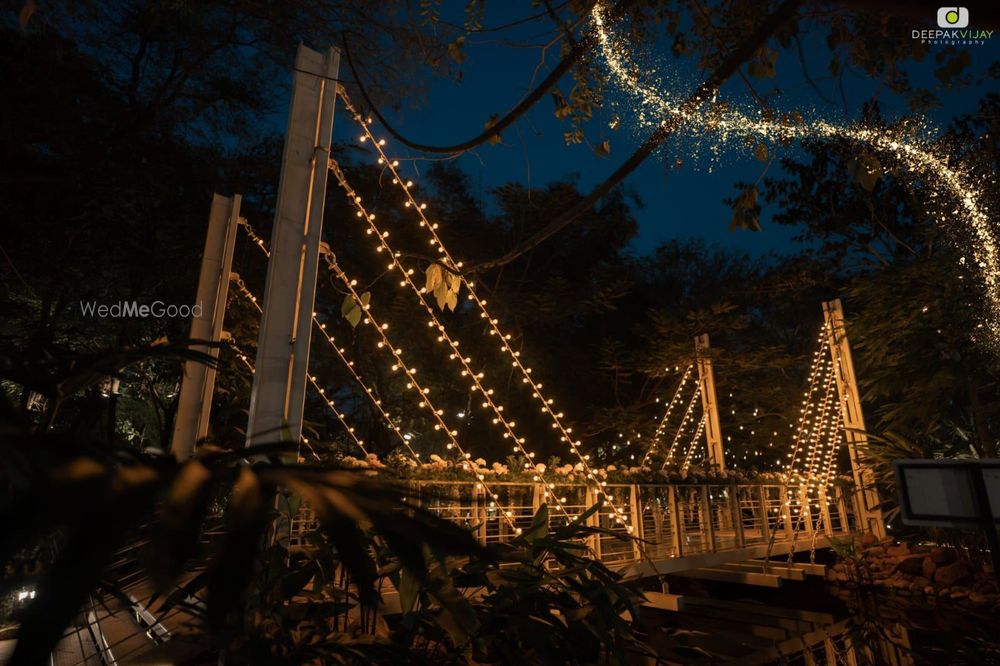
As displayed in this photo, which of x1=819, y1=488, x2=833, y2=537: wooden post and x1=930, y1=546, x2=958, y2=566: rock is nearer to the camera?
x1=930, y1=546, x2=958, y2=566: rock

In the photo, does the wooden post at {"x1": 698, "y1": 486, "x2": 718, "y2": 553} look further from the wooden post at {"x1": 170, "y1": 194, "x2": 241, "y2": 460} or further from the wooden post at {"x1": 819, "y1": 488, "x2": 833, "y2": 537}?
the wooden post at {"x1": 170, "y1": 194, "x2": 241, "y2": 460}

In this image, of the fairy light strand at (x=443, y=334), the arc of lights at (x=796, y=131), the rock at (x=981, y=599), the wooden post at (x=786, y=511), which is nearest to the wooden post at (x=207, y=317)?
the fairy light strand at (x=443, y=334)

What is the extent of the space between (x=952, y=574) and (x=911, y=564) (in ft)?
1.35

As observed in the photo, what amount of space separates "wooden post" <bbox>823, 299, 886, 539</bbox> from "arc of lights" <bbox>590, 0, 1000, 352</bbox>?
4.96ft

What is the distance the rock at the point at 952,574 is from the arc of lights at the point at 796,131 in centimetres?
227

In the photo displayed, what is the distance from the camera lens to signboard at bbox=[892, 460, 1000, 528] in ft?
6.77

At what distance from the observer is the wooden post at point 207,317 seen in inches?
152

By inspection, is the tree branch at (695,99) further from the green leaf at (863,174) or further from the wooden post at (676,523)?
the wooden post at (676,523)

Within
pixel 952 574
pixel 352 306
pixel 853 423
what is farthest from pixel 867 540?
pixel 352 306

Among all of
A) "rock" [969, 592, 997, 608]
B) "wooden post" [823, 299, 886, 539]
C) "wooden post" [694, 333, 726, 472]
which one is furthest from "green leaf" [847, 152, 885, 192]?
"wooden post" [694, 333, 726, 472]

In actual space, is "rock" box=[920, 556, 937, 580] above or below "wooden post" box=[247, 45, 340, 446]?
below

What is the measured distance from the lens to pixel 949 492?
2.17 m

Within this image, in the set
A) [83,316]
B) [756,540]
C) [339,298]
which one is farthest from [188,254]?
[756,540]

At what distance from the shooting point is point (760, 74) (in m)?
2.55
